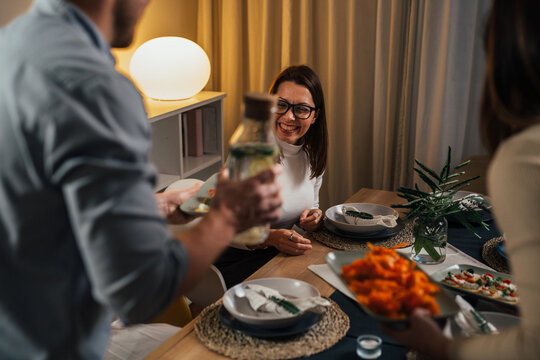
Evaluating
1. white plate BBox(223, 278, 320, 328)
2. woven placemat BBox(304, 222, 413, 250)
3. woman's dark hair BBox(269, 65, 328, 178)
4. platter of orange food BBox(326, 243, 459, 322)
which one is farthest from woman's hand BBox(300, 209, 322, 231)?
platter of orange food BBox(326, 243, 459, 322)

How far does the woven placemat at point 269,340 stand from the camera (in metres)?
1.17

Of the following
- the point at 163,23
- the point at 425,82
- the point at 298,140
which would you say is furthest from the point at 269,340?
the point at 163,23

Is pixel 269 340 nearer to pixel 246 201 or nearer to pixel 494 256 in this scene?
pixel 246 201

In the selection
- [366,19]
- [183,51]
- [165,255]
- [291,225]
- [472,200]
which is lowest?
[291,225]

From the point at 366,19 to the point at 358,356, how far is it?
249 cm

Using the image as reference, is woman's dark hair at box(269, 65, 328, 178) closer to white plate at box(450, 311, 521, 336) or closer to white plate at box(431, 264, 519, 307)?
white plate at box(431, 264, 519, 307)

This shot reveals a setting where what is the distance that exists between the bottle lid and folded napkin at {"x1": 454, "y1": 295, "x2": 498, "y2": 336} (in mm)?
620

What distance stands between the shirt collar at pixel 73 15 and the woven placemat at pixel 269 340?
710 mm

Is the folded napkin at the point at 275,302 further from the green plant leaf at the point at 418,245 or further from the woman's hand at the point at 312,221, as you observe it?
the woman's hand at the point at 312,221

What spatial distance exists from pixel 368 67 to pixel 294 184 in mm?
1338

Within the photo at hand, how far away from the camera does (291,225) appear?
2.27 metres

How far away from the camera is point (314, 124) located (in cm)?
236

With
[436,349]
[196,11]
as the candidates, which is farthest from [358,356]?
[196,11]

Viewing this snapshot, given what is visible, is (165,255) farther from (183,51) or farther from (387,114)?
(387,114)
